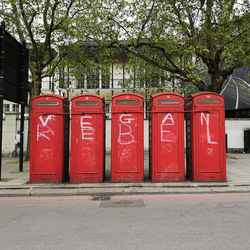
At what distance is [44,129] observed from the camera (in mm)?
7609

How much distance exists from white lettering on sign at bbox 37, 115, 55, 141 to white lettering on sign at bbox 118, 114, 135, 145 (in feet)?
6.72

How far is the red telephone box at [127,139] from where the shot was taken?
7559 mm

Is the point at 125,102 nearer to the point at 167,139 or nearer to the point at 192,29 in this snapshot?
the point at 167,139

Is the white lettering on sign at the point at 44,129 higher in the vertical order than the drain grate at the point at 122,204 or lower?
higher

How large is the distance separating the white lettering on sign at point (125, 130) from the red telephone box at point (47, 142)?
1.79 m

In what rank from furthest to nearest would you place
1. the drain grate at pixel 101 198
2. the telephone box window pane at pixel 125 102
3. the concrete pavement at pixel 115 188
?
1. the telephone box window pane at pixel 125 102
2. the concrete pavement at pixel 115 188
3. the drain grate at pixel 101 198

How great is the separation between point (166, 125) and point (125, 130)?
1250 millimetres

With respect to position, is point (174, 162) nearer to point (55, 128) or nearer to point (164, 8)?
point (55, 128)

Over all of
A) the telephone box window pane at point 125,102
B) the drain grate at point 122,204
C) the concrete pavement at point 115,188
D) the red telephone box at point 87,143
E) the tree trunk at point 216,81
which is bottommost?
the drain grate at point 122,204

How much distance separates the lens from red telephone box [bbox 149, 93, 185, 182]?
7566mm

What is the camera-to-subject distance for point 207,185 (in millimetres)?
7195

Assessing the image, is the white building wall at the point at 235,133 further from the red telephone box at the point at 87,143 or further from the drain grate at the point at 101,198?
the drain grate at the point at 101,198

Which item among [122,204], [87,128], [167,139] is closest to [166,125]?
[167,139]

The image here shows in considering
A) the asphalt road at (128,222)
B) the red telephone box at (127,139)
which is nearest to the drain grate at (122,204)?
the asphalt road at (128,222)
